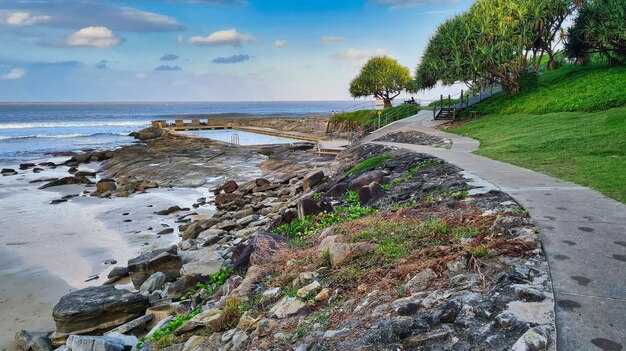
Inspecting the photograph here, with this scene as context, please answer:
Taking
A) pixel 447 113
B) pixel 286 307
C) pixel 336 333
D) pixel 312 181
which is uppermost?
pixel 447 113

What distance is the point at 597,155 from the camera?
13.6m

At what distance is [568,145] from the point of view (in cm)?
1623

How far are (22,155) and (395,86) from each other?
1801 inches

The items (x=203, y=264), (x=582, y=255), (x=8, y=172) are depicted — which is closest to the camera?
(x=582, y=255)

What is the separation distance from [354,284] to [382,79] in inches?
2270

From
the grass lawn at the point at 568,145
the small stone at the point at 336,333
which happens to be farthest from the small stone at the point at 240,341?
the grass lawn at the point at 568,145

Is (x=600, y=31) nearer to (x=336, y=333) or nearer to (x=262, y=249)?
(x=262, y=249)

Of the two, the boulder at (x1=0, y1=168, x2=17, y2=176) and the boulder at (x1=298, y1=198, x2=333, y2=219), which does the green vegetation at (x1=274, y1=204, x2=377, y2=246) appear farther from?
the boulder at (x1=0, y1=168, x2=17, y2=176)

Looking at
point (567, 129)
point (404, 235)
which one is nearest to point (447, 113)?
point (567, 129)

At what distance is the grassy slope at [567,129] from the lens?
1135 cm

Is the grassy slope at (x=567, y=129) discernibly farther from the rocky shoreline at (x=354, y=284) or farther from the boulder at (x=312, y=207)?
the boulder at (x=312, y=207)

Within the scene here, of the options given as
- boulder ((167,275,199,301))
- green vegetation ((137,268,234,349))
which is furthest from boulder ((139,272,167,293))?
green vegetation ((137,268,234,349))

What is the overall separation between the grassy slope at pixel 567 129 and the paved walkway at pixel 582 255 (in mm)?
938

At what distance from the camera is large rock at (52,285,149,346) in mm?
8625
